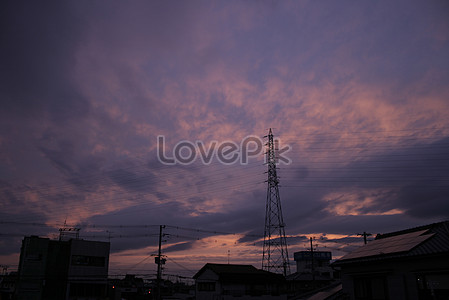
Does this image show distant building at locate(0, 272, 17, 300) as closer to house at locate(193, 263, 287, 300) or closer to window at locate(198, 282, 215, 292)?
window at locate(198, 282, 215, 292)

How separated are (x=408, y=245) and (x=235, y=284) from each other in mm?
38088

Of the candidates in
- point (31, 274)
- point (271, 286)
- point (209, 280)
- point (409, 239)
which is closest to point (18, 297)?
point (31, 274)

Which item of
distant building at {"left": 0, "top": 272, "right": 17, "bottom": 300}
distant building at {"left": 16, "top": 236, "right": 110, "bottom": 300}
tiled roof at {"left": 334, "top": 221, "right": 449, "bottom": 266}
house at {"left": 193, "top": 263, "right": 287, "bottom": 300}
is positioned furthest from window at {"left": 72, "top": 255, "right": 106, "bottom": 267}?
tiled roof at {"left": 334, "top": 221, "right": 449, "bottom": 266}

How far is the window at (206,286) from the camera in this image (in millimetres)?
54925

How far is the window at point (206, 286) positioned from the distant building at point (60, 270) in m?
17.5

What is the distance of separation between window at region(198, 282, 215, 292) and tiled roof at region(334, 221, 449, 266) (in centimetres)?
3322

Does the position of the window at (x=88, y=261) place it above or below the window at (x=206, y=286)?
above

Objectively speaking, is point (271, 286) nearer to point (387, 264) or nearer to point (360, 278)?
point (360, 278)

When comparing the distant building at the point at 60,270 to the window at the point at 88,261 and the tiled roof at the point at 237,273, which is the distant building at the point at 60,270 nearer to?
the window at the point at 88,261

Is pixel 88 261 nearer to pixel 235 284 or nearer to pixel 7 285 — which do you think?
pixel 235 284

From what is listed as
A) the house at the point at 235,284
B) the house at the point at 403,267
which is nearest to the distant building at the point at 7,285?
the house at the point at 235,284

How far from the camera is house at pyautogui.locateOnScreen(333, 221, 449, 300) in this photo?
18.9m

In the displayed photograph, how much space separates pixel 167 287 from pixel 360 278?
102m

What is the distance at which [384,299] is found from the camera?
22594mm
